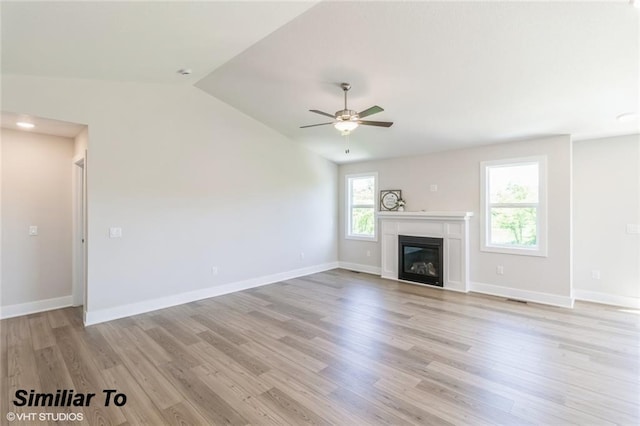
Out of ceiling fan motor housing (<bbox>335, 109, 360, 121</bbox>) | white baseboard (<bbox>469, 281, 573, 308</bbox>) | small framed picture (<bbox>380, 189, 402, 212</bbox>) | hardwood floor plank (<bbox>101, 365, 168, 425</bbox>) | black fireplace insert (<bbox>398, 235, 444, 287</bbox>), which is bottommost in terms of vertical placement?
hardwood floor plank (<bbox>101, 365, 168, 425</bbox>)

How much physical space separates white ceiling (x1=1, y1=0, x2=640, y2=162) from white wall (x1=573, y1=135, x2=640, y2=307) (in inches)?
14.0

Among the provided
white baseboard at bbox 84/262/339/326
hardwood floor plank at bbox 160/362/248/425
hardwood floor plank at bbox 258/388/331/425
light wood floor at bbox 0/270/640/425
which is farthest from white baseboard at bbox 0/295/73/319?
hardwood floor plank at bbox 258/388/331/425

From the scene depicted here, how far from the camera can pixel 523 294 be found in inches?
188

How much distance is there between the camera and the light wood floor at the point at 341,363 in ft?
7.07

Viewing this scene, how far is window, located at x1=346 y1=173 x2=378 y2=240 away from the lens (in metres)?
6.86

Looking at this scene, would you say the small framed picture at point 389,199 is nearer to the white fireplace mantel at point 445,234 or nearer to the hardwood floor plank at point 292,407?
the white fireplace mantel at point 445,234

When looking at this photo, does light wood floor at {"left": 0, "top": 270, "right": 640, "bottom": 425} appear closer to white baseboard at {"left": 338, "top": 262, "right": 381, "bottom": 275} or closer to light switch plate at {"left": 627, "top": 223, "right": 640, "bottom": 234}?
light switch plate at {"left": 627, "top": 223, "right": 640, "bottom": 234}

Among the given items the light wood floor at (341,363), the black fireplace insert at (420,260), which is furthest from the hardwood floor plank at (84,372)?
the black fireplace insert at (420,260)

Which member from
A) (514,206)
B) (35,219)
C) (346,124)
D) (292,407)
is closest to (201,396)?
(292,407)

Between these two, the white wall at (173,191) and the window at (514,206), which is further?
the window at (514,206)

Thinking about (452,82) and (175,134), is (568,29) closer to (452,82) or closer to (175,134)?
(452,82)

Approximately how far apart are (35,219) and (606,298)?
8310 millimetres

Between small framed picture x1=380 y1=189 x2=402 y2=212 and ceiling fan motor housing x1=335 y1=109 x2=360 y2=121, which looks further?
small framed picture x1=380 y1=189 x2=402 y2=212

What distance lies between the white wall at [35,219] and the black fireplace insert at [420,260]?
18.3 feet
